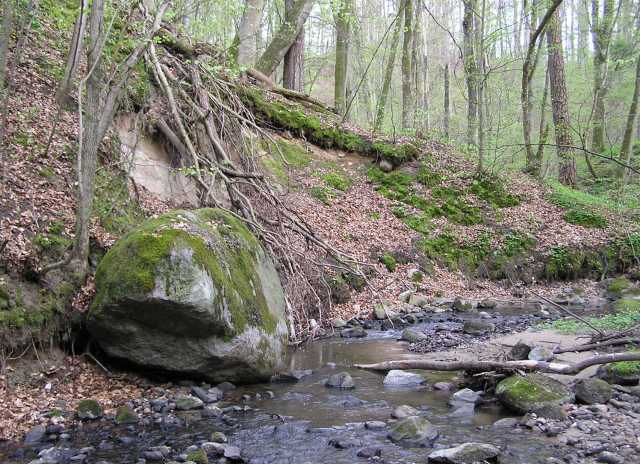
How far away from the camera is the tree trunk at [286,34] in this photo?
16750mm

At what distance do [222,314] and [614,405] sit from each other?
14.5ft

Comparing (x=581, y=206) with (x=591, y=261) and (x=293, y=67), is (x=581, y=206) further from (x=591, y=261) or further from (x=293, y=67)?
(x=293, y=67)

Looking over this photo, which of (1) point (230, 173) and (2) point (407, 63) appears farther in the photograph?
(2) point (407, 63)

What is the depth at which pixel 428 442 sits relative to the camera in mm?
4797

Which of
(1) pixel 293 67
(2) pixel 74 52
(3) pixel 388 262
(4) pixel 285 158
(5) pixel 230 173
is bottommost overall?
(3) pixel 388 262

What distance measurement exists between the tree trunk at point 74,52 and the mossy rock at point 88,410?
14.8 feet

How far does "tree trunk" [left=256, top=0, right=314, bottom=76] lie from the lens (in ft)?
55.0

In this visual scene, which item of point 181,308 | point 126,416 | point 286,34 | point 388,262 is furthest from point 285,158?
point 126,416

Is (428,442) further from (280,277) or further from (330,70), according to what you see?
(330,70)

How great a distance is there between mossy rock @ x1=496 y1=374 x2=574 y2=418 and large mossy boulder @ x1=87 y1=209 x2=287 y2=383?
9.80 feet

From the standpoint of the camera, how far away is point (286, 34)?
55.9 ft

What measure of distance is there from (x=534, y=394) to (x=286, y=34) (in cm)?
1482

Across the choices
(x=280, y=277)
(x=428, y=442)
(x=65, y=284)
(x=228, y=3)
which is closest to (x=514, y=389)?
(x=428, y=442)

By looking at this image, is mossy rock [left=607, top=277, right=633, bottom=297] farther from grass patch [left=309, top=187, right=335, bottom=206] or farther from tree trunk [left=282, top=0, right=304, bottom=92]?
tree trunk [left=282, top=0, right=304, bottom=92]
